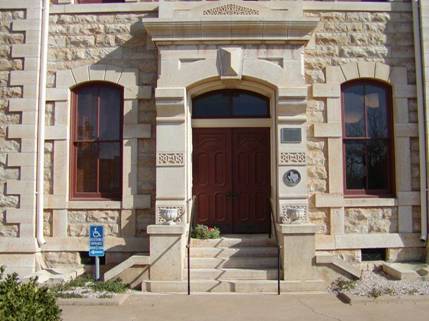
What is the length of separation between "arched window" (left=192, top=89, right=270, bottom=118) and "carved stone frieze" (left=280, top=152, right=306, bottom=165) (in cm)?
139

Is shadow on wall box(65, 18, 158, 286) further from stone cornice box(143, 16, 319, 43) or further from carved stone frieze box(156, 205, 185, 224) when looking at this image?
stone cornice box(143, 16, 319, 43)

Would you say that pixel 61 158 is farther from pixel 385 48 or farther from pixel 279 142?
pixel 385 48

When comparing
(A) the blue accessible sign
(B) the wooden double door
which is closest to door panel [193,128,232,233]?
(B) the wooden double door

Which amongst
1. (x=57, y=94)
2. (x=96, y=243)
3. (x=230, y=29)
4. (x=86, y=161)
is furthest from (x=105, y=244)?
(x=230, y=29)

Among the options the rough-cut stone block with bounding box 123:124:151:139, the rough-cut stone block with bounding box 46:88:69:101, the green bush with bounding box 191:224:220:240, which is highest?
the rough-cut stone block with bounding box 46:88:69:101

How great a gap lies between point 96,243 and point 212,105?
370 cm

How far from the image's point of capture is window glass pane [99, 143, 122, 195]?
954 cm

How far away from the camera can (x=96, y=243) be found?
8594 millimetres

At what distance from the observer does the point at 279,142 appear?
29.3 feet

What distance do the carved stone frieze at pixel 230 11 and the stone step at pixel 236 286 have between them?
495cm

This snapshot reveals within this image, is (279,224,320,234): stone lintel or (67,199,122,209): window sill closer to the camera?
(279,224,320,234): stone lintel

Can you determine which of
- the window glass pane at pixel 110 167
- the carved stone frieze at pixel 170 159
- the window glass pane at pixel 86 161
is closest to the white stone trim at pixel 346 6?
the carved stone frieze at pixel 170 159

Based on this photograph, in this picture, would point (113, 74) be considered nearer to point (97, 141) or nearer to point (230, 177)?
point (97, 141)

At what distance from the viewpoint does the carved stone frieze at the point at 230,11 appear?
905 centimetres
